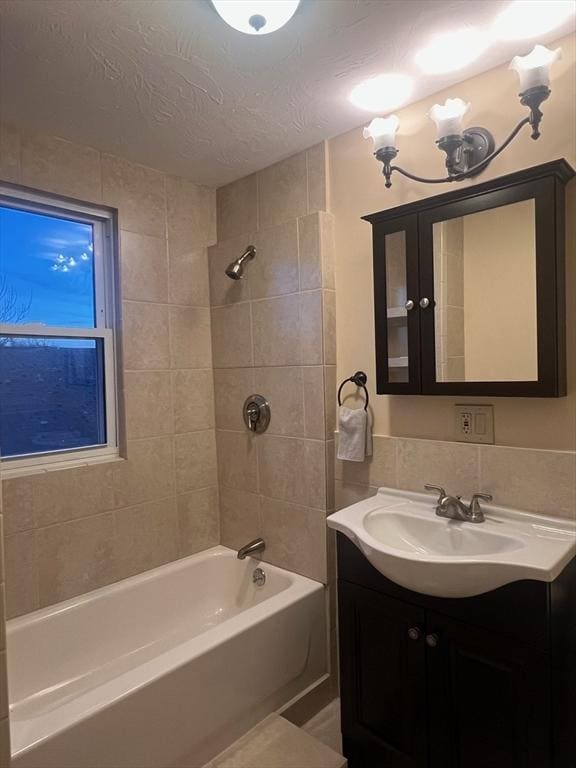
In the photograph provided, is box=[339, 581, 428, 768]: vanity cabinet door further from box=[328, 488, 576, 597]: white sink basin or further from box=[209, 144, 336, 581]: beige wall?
box=[209, 144, 336, 581]: beige wall

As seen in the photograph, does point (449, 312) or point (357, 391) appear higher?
point (449, 312)

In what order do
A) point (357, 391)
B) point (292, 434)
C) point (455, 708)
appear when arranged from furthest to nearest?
point (292, 434) → point (357, 391) → point (455, 708)

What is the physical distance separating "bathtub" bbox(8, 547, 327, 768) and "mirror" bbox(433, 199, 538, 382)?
1.16m

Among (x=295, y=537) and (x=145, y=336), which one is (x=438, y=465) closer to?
(x=295, y=537)

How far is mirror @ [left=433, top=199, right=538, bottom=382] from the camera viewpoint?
1.46 metres

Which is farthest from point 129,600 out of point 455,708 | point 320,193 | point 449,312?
point 320,193

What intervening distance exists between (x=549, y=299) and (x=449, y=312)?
32 centimetres

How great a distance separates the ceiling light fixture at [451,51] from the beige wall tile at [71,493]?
1.95m

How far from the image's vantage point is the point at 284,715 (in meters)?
1.86

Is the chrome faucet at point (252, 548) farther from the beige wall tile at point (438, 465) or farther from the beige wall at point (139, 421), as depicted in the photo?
the beige wall tile at point (438, 465)

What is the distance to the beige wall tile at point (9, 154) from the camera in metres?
1.78

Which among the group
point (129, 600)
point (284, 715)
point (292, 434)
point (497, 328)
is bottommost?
point (284, 715)

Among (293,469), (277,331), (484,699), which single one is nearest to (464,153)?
(277,331)

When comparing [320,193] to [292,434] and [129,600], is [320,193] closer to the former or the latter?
[292,434]
